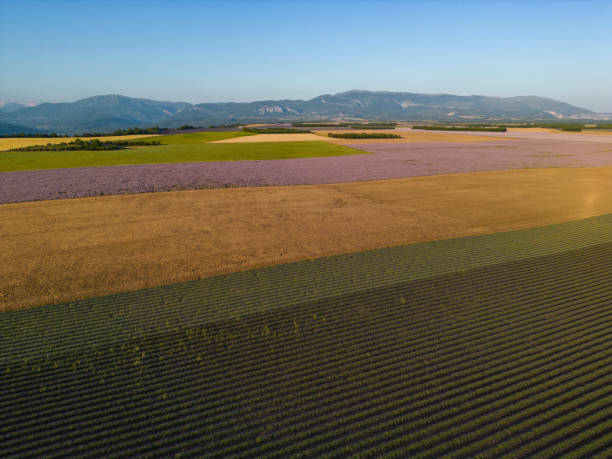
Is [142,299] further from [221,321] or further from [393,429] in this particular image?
[393,429]

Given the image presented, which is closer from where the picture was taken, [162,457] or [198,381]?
[162,457]

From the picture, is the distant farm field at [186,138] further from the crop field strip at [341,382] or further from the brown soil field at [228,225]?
the crop field strip at [341,382]

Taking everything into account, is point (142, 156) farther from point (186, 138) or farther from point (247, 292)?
point (247, 292)

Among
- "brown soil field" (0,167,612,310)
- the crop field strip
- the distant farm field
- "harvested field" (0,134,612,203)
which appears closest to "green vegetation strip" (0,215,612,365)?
the crop field strip

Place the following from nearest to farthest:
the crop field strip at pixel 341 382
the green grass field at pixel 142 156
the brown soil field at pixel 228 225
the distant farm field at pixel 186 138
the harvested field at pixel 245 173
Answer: the crop field strip at pixel 341 382
the brown soil field at pixel 228 225
the harvested field at pixel 245 173
the green grass field at pixel 142 156
the distant farm field at pixel 186 138

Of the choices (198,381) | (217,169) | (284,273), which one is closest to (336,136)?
(217,169)

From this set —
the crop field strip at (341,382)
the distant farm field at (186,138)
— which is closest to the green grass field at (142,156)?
the distant farm field at (186,138)

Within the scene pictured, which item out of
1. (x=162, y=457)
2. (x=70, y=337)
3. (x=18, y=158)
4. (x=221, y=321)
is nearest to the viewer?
(x=162, y=457)
